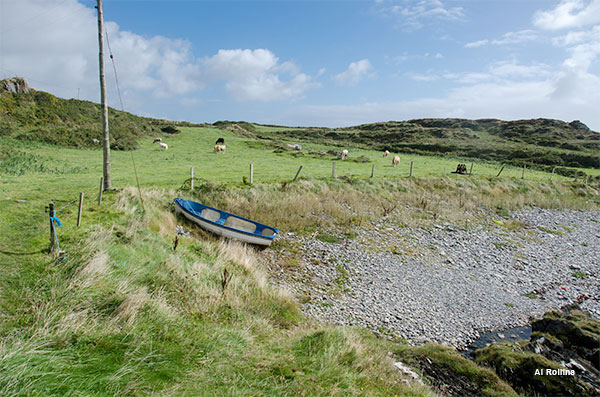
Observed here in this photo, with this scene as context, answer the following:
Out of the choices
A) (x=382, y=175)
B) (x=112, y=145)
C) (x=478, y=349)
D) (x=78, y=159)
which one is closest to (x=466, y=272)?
(x=478, y=349)

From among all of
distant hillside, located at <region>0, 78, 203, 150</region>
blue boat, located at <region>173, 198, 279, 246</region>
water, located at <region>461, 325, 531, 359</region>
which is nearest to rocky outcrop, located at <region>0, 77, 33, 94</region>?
distant hillside, located at <region>0, 78, 203, 150</region>

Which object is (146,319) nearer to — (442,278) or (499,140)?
(442,278)

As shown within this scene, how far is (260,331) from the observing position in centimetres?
809

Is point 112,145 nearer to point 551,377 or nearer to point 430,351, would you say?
point 430,351

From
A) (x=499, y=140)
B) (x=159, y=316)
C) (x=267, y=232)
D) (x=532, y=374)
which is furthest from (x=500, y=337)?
(x=499, y=140)

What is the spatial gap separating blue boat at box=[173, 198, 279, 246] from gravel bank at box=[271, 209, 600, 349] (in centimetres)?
137

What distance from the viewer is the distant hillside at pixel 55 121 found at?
39500 millimetres

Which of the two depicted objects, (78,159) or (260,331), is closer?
(260,331)

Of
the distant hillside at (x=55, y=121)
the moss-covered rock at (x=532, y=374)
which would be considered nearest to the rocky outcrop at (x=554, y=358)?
the moss-covered rock at (x=532, y=374)

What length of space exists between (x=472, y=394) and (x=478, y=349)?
3.11 meters

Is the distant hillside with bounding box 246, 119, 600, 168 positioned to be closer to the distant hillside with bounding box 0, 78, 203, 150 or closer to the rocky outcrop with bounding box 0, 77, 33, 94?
the distant hillside with bounding box 0, 78, 203, 150

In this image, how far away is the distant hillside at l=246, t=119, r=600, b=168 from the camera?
63.6 meters

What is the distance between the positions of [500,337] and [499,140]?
92.1 meters

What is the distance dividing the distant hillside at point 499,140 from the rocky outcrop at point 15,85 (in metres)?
41.6
